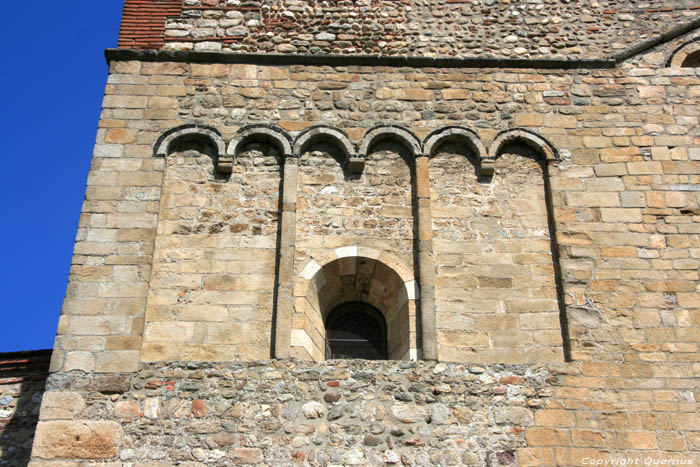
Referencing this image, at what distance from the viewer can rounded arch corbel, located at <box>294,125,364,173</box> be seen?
8.32 meters

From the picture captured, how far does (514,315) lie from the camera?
24.7 feet

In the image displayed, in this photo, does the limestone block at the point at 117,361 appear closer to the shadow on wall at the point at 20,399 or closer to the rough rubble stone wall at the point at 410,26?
the shadow on wall at the point at 20,399

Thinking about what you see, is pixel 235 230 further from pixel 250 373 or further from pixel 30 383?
pixel 30 383

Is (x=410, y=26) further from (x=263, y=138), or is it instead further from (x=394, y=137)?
(x=263, y=138)

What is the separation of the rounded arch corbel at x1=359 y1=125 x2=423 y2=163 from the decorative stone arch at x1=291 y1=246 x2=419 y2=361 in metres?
1.31

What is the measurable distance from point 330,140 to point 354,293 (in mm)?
1777

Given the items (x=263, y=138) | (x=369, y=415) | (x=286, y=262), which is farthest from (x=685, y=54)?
(x=369, y=415)

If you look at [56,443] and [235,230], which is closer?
[56,443]

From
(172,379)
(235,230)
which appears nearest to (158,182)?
(235,230)

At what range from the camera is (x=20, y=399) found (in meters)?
7.72

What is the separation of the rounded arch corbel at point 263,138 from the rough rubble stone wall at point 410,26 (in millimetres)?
1250

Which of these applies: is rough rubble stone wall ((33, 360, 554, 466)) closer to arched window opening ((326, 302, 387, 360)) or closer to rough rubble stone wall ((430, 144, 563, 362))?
rough rubble stone wall ((430, 144, 563, 362))

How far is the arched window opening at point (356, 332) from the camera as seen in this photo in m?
8.10

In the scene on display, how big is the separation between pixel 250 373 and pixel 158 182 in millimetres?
2455
